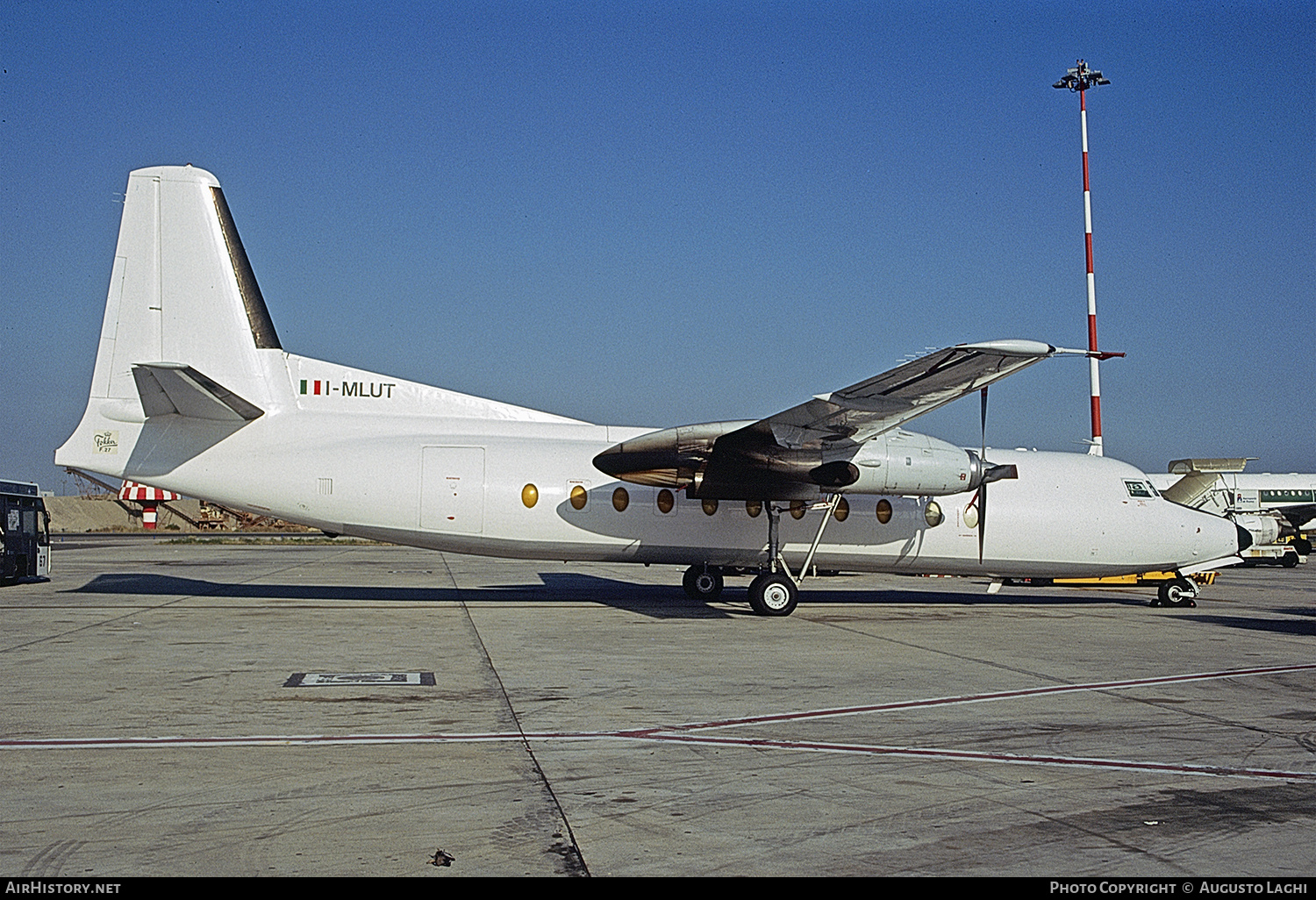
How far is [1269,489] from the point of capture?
48.0 meters

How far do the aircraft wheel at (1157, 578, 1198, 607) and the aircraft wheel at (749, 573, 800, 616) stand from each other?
8.74 m

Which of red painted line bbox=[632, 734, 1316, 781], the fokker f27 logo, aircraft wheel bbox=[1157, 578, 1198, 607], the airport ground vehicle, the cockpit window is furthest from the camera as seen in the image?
the airport ground vehicle

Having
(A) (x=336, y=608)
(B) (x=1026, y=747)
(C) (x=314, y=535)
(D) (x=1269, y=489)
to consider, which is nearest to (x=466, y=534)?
(A) (x=336, y=608)

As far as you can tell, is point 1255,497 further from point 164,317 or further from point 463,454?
point 164,317

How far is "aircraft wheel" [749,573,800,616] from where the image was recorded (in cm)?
1831

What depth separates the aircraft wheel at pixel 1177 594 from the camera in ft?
72.1

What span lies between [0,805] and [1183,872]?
20.6ft

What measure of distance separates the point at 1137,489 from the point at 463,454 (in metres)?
13.2

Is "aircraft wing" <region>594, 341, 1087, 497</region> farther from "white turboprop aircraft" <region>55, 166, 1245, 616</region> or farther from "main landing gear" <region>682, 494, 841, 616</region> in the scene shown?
"main landing gear" <region>682, 494, 841, 616</region>

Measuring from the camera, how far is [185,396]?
16484 millimetres

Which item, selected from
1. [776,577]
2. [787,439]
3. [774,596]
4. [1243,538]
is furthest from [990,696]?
[1243,538]

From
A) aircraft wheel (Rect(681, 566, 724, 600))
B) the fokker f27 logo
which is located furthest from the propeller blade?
the fokker f27 logo

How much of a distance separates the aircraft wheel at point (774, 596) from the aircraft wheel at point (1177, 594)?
8.74 meters
